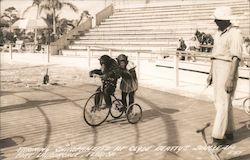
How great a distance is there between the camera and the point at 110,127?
7711mm

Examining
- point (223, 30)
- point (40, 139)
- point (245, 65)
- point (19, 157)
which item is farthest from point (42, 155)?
point (245, 65)


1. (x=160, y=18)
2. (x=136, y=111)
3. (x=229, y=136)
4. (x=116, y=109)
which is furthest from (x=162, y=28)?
(x=229, y=136)

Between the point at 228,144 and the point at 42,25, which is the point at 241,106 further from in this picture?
the point at 42,25

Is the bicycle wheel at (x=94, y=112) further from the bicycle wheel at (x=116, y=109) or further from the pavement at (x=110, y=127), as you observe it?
the bicycle wheel at (x=116, y=109)

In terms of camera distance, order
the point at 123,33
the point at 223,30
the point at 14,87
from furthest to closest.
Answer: the point at 123,33, the point at 14,87, the point at 223,30

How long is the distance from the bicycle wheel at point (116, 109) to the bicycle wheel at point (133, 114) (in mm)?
206

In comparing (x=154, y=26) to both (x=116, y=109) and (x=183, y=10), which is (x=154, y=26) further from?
(x=116, y=109)

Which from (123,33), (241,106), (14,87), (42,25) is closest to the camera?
(241,106)

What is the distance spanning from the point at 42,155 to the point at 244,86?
23.1 feet

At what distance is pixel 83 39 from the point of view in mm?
30328

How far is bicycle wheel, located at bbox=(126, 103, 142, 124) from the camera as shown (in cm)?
798

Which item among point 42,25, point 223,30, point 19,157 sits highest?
point 42,25

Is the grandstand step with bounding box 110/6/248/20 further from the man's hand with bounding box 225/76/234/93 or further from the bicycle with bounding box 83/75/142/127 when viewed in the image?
the man's hand with bounding box 225/76/234/93

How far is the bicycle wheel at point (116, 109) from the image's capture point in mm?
8195
